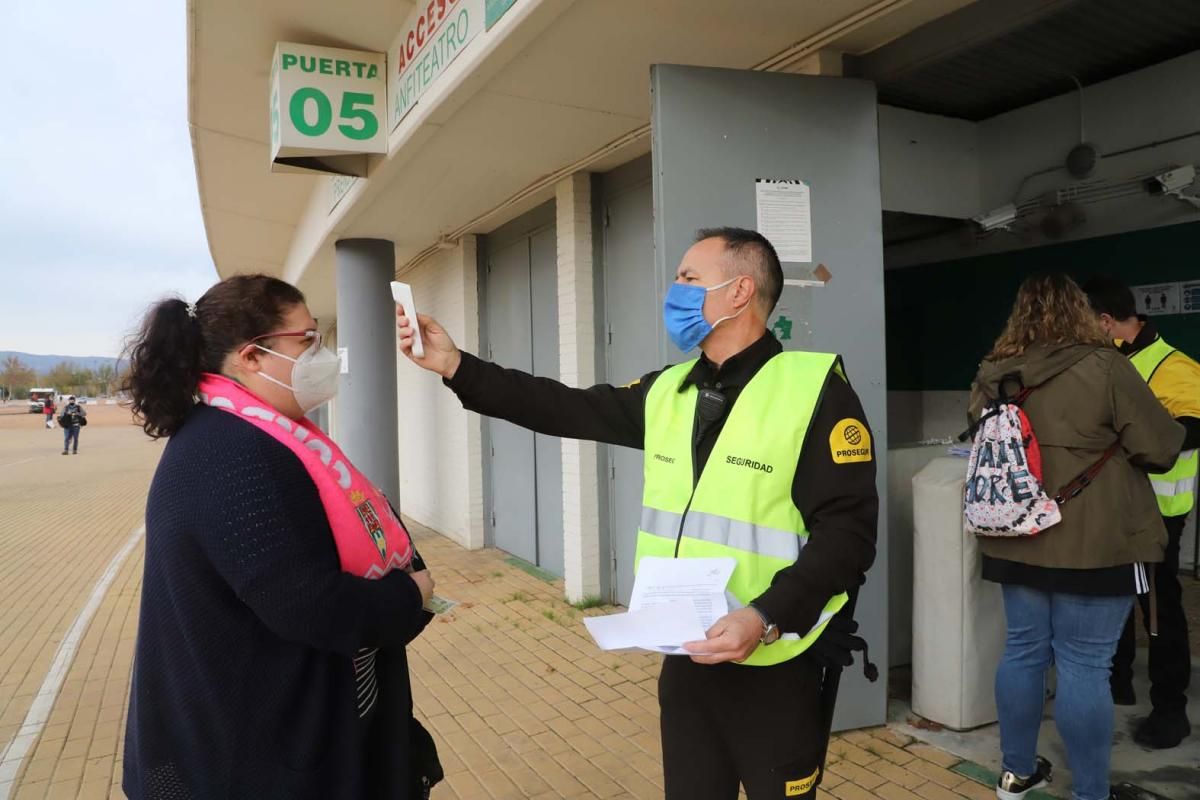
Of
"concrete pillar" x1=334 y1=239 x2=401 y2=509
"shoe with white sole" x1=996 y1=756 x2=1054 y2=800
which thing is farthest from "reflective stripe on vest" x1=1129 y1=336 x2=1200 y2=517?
"concrete pillar" x1=334 y1=239 x2=401 y2=509

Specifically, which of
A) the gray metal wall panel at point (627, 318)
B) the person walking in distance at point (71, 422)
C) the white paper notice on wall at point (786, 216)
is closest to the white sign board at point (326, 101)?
the gray metal wall panel at point (627, 318)

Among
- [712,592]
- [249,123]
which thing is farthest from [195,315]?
[249,123]

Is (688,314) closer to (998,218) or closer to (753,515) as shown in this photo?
(753,515)

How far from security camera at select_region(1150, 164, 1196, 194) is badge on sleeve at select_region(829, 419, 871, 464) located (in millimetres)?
5308

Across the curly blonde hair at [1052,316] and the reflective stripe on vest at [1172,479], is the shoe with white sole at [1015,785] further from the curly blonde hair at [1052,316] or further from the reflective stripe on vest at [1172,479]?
the curly blonde hair at [1052,316]

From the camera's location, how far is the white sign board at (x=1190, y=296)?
605cm

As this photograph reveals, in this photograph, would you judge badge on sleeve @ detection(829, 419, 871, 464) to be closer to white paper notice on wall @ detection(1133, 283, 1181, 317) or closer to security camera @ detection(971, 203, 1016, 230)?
security camera @ detection(971, 203, 1016, 230)

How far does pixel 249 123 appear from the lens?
6.66 metres

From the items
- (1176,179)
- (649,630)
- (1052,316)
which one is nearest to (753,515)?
(649,630)

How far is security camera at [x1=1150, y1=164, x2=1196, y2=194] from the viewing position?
5.46 meters

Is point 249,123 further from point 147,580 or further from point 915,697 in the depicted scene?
point 915,697

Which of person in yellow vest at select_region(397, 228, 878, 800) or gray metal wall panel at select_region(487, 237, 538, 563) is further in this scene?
gray metal wall panel at select_region(487, 237, 538, 563)

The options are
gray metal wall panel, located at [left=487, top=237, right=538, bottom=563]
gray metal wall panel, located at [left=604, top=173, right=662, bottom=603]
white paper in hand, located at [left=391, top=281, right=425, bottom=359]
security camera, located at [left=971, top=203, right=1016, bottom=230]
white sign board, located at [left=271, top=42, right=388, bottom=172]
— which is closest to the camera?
white paper in hand, located at [left=391, top=281, right=425, bottom=359]

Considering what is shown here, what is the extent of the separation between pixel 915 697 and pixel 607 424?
100 inches
